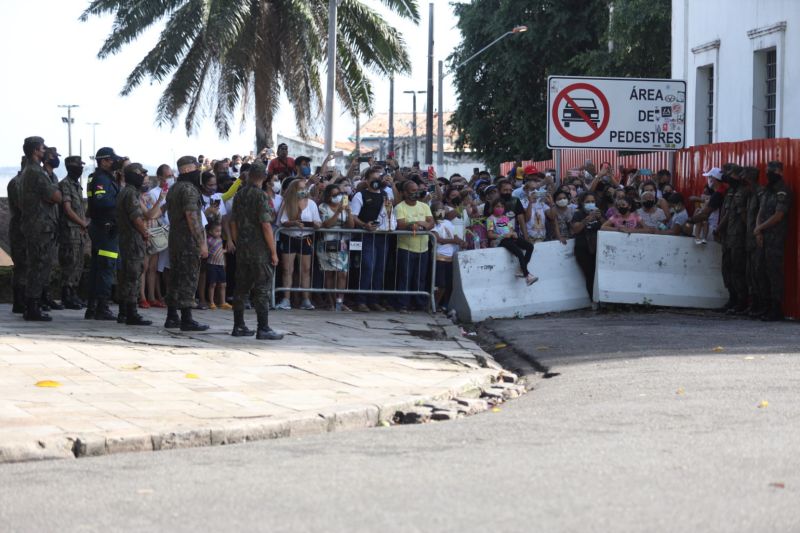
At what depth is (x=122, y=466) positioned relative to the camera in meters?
6.66

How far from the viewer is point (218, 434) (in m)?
7.51

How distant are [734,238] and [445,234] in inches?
146

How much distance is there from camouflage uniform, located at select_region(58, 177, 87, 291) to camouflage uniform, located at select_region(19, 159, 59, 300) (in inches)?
27.9

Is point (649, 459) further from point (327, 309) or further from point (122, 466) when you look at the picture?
point (327, 309)

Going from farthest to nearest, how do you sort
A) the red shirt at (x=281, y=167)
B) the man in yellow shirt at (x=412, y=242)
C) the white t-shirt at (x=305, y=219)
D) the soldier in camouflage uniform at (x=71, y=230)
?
1. the red shirt at (x=281, y=167)
2. the man in yellow shirt at (x=412, y=242)
3. the white t-shirt at (x=305, y=219)
4. the soldier in camouflage uniform at (x=71, y=230)

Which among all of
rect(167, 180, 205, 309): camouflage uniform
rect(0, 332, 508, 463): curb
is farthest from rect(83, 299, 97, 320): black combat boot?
rect(0, 332, 508, 463): curb

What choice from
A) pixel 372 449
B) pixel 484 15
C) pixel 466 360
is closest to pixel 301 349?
pixel 466 360

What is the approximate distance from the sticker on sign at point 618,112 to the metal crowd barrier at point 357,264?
287 cm

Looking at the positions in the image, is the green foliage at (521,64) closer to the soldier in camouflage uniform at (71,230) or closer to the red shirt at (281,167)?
the red shirt at (281,167)

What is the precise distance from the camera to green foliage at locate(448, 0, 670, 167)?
47.1 meters

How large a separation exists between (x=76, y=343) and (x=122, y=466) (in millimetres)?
5060

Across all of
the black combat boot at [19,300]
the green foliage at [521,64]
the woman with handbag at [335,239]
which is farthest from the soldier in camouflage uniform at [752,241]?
the green foliage at [521,64]

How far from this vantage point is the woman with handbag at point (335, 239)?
1605 cm

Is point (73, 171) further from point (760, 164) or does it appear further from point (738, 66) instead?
point (738, 66)
